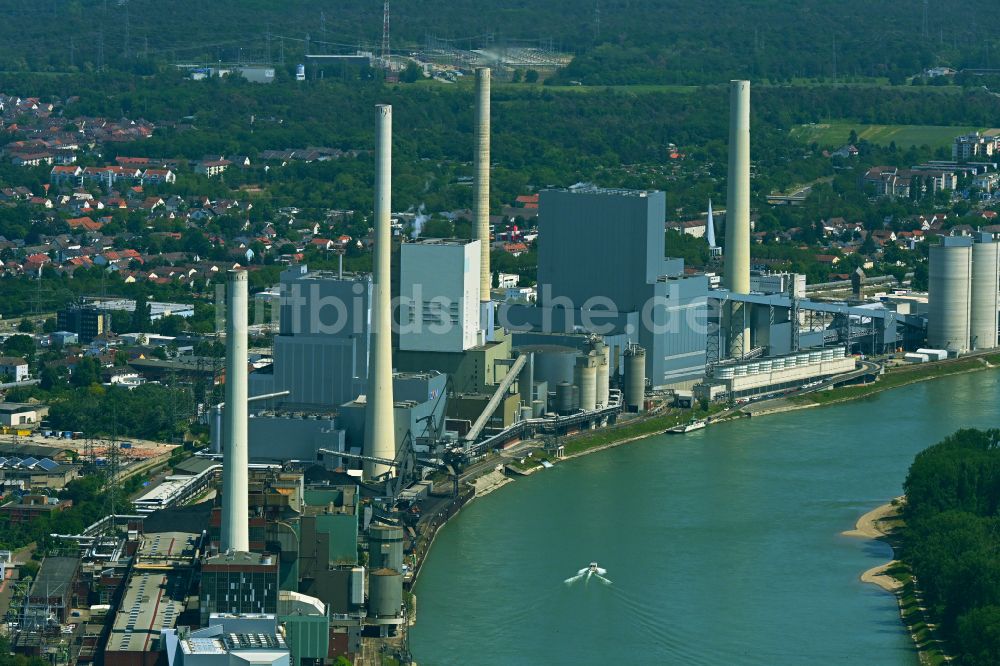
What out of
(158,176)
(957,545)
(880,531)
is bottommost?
(880,531)

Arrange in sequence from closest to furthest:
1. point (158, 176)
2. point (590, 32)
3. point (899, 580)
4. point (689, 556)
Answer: point (899, 580), point (689, 556), point (158, 176), point (590, 32)

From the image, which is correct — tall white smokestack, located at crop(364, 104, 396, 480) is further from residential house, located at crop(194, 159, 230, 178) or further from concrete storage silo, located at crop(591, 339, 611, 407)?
residential house, located at crop(194, 159, 230, 178)

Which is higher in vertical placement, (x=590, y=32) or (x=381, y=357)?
(x=590, y=32)

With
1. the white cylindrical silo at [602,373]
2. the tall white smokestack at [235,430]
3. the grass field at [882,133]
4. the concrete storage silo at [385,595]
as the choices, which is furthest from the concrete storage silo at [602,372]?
the grass field at [882,133]

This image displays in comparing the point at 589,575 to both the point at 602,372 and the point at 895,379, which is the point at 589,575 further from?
the point at 895,379

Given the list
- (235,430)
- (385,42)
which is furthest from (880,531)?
(385,42)

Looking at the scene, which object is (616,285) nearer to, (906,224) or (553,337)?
(553,337)

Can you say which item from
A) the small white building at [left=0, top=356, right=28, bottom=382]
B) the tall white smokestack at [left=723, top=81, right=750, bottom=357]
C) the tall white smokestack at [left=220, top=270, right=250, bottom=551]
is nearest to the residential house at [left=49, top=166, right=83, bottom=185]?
the tall white smokestack at [left=723, top=81, right=750, bottom=357]

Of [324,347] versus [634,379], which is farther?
[634,379]
